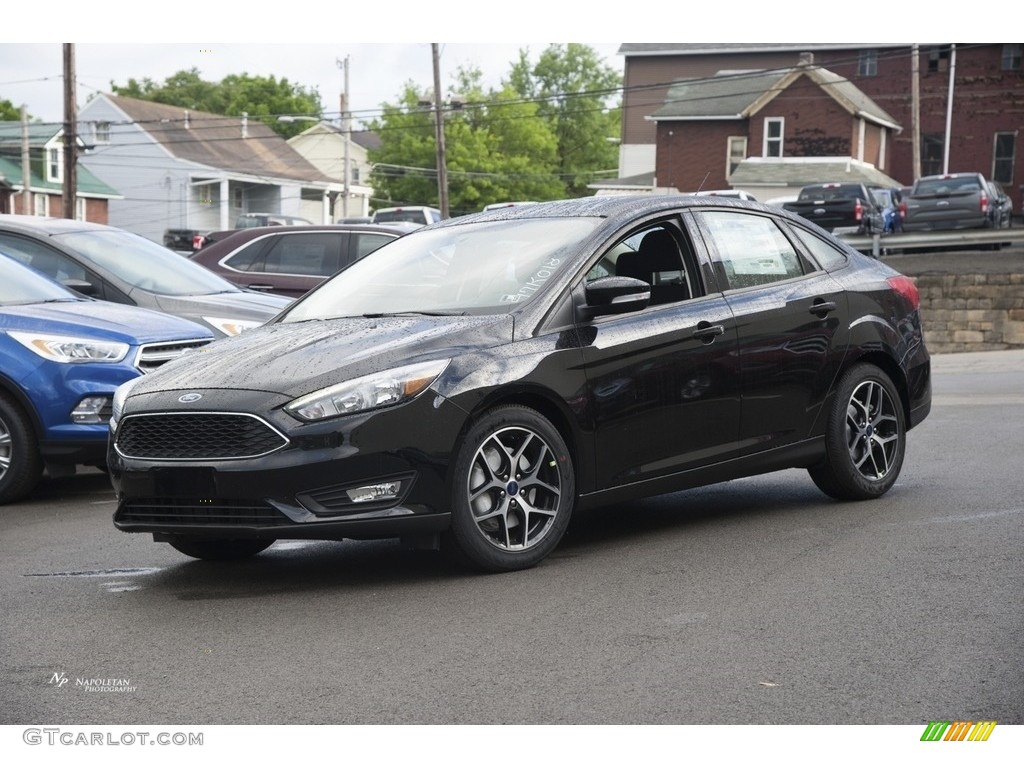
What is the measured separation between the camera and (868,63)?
211 feet

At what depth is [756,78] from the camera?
6241 cm

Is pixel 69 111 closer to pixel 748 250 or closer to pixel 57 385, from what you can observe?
pixel 57 385

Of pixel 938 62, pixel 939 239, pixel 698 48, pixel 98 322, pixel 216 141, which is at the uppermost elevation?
pixel 698 48

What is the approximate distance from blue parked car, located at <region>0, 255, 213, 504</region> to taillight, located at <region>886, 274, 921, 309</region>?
4.56m

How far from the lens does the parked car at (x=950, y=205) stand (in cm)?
3372

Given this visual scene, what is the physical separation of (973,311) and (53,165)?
51.1 m

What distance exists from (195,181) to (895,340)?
224 feet

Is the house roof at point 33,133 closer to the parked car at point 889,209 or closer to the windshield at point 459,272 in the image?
the parked car at point 889,209

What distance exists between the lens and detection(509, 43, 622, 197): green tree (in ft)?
361

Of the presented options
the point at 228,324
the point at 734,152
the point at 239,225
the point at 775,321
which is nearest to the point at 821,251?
the point at 775,321

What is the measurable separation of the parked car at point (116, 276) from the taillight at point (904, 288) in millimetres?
4951

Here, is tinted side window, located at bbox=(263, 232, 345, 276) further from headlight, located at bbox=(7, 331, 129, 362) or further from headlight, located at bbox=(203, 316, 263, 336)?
headlight, located at bbox=(7, 331, 129, 362)

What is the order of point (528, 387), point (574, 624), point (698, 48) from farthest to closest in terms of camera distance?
1. point (698, 48)
2. point (528, 387)
3. point (574, 624)
